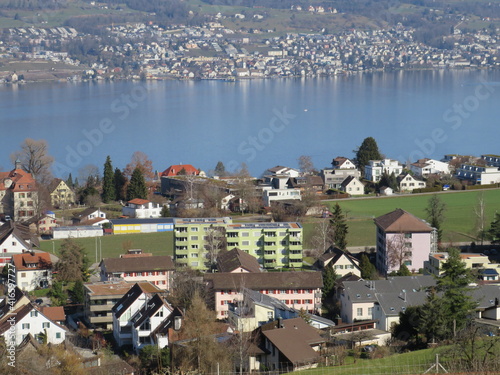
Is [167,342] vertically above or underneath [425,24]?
underneath

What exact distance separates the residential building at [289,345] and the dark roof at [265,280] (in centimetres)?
151

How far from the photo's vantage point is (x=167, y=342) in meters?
6.88

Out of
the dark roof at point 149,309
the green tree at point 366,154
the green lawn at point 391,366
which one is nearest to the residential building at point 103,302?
the dark roof at point 149,309

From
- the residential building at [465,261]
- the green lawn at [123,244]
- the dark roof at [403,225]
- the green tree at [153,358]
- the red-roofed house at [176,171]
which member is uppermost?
the dark roof at [403,225]

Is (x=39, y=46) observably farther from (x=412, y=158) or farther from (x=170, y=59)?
(x=412, y=158)

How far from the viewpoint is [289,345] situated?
631cm

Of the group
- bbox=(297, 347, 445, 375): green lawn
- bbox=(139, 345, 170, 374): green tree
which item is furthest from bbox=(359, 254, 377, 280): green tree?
bbox=(297, 347, 445, 375): green lawn

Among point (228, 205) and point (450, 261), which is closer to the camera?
point (450, 261)

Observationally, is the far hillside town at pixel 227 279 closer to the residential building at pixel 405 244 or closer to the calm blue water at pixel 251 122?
the residential building at pixel 405 244

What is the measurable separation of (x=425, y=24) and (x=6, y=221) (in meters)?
76.1

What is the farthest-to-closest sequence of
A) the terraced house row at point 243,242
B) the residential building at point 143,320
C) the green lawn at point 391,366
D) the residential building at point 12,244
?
the residential building at point 12,244
the terraced house row at point 243,242
the residential building at point 143,320
the green lawn at point 391,366

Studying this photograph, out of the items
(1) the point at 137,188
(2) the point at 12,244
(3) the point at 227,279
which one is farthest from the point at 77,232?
(3) the point at 227,279

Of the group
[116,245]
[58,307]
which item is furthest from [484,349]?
[116,245]

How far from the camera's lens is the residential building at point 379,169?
649 inches
